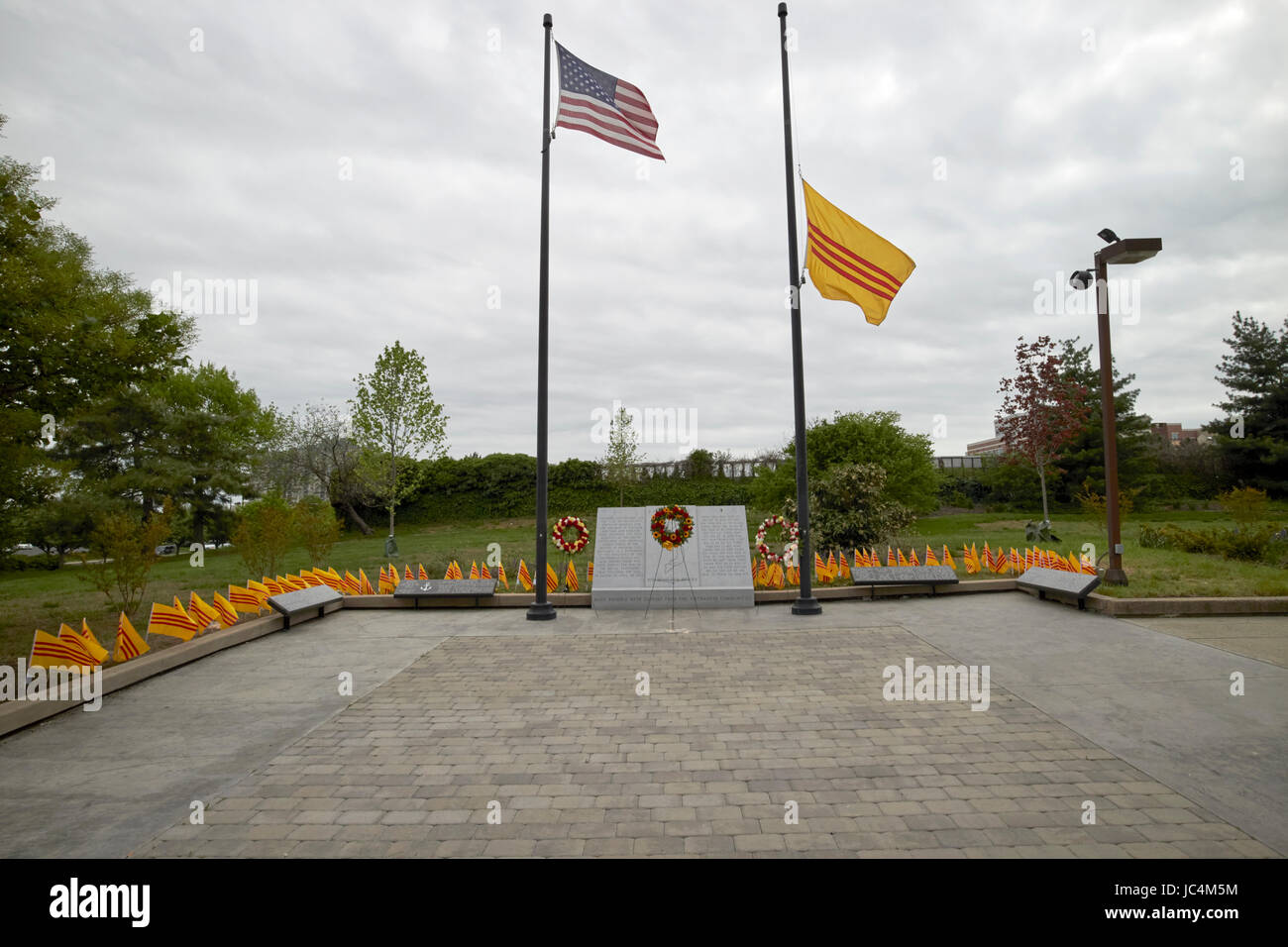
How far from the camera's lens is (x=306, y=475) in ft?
115

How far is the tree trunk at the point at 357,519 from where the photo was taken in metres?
32.7

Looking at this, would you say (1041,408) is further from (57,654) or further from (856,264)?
(57,654)

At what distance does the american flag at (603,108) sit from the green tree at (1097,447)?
30.4 m

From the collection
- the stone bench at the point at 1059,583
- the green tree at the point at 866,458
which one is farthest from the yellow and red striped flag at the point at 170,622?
the green tree at the point at 866,458

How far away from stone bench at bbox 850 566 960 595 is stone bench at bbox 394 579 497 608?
6525 millimetres

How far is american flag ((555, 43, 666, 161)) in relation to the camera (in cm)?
1012

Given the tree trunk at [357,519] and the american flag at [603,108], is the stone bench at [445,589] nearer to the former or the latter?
the american flag at [603,108]

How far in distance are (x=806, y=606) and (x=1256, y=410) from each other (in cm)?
3560

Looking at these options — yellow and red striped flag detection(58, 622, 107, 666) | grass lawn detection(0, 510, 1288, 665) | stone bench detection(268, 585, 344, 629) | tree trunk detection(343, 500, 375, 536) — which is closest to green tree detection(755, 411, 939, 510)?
grass lawn detection(0, 510, 1288, 665)

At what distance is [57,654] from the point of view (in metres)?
6.73

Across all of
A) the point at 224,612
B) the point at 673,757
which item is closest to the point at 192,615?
the point at 224,612

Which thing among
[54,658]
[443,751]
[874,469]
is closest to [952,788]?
[443,751]
